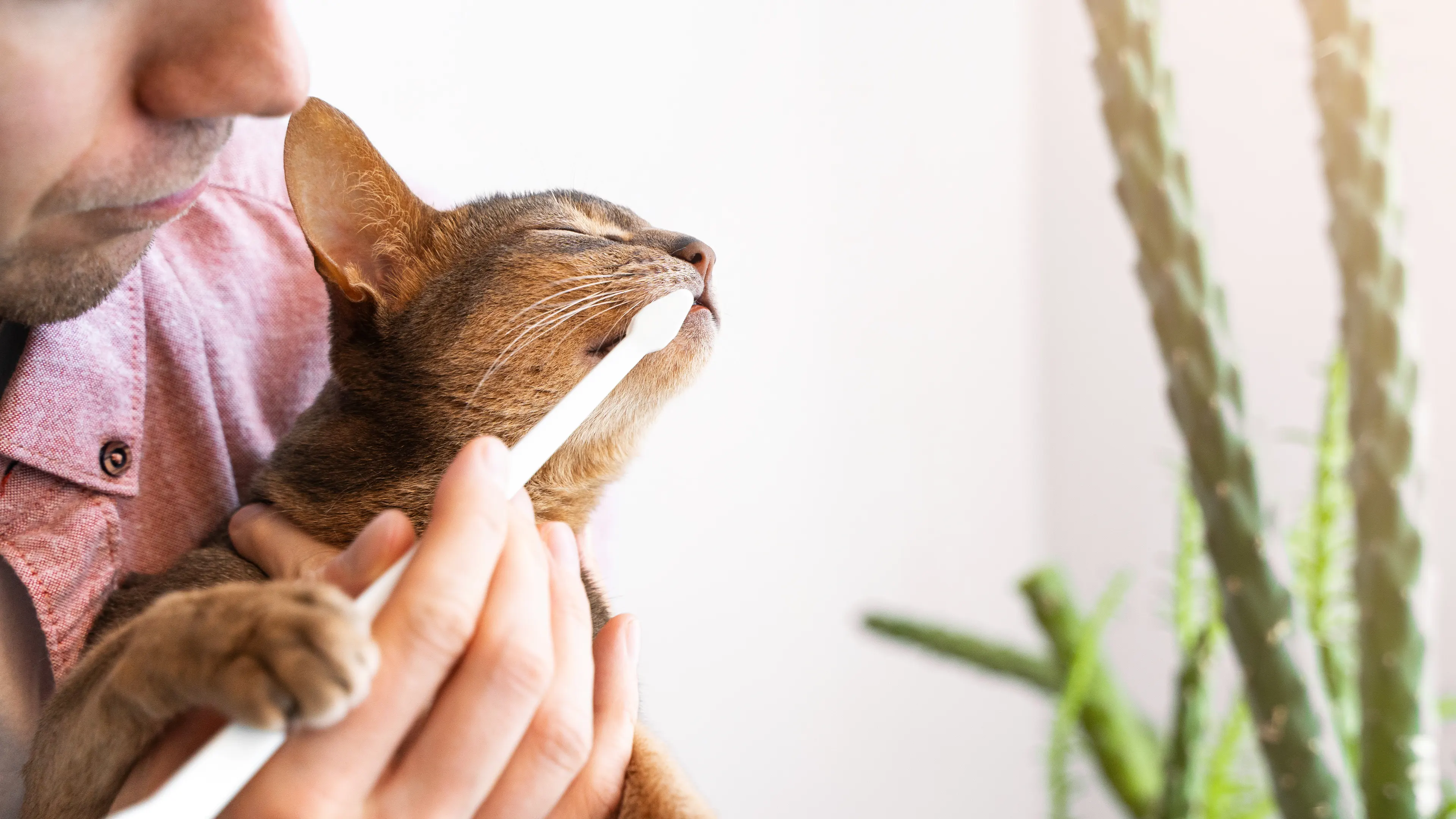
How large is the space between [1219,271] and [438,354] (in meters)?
1.64

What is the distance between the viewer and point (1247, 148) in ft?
6.27

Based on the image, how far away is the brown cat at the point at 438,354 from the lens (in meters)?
0.78

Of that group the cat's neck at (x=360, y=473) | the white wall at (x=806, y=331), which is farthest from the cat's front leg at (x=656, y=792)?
the white wall at (x=806, y=331)

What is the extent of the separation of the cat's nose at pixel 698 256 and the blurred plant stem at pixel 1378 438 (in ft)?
1.62

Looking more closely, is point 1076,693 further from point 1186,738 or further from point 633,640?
point 633,640

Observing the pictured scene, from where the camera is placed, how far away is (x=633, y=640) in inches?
29.5

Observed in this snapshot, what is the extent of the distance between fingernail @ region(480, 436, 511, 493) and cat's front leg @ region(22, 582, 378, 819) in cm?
11

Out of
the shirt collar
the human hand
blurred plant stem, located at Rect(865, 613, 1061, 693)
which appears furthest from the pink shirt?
blurred plant stem, located at Rect(865, 613, 1061, 693)

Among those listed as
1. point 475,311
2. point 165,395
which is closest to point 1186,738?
point 475,311

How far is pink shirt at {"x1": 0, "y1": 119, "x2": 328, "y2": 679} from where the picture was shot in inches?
30.9

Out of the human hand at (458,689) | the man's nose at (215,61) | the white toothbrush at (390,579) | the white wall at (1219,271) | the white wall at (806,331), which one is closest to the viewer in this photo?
the white toothbrush at (390,579)

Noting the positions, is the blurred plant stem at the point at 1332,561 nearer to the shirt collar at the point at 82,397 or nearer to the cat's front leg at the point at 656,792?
the cat's front leg at the point at 656,792

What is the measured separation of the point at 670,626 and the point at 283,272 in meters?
0.77

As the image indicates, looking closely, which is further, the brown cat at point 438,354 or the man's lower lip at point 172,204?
the brown cat at point 438,354
